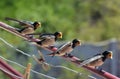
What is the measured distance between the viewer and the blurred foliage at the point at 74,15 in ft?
46.5

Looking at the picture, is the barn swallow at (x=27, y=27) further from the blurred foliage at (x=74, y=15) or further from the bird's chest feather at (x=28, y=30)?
the blurred foliage at (x=74, y=15)

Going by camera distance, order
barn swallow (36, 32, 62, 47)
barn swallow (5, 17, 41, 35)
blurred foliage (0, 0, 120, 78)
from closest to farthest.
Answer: barn swallow (36, 32, 62, 47) < barn swallow (5, 17, 41, 35) < blurred foliage (0, 0, 120, 78)

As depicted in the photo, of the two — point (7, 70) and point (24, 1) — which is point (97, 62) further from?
point (24, 1)

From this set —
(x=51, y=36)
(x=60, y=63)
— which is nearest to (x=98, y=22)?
(x=60, y=63)

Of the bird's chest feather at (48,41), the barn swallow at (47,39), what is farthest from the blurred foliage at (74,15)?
the bird's chest feather at (48,41)

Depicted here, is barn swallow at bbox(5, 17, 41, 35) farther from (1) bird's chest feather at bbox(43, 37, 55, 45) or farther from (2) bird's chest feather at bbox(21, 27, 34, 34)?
(1) bird's chest feather at bbox(43, 37, 55, 45)

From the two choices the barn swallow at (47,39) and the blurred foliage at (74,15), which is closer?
the barn swallow at (47,39)

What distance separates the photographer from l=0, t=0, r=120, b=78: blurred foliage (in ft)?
46.5

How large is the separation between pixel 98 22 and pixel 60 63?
45.0 feet

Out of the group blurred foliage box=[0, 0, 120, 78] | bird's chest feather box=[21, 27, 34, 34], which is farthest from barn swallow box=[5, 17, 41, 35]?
blurred foliage box=[0, 0, 120, 78]

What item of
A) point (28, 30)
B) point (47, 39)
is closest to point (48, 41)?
point (47, 39)

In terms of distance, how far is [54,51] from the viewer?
163 inches

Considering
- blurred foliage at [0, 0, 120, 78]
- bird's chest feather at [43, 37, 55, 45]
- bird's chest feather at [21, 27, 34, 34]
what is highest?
blurred foliage at [0, 0, 120, 78]

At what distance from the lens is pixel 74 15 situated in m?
19.5
